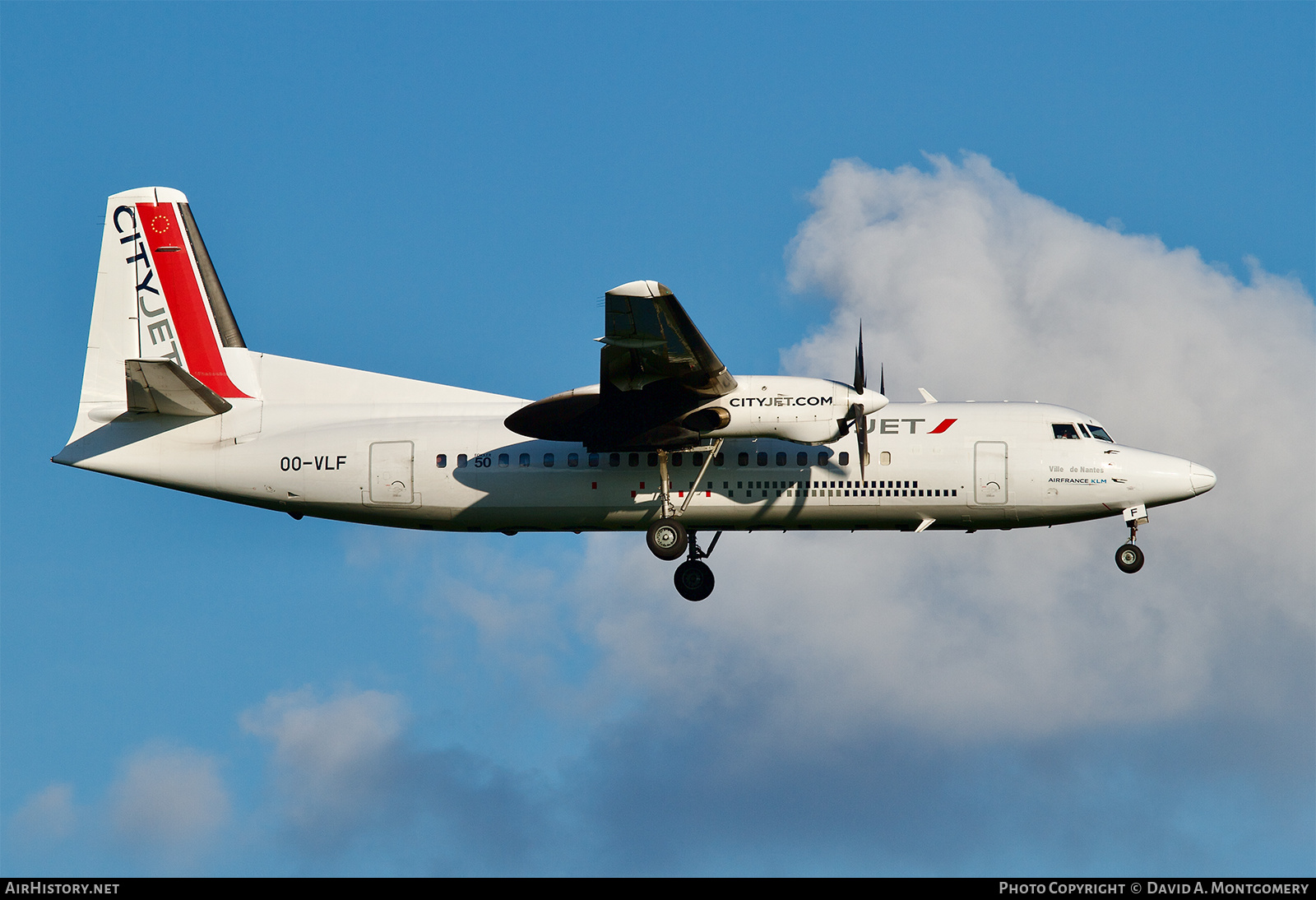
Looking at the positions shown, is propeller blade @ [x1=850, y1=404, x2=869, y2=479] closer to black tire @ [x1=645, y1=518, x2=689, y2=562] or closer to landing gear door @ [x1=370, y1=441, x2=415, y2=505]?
black tire @ [x1=645, y1=518, x2=689, y2=562]

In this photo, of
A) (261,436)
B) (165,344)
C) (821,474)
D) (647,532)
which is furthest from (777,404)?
(165,344)

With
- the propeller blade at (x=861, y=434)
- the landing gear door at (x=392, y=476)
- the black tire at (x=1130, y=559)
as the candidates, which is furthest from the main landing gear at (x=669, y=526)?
the black tire at (x=1130, y=559)

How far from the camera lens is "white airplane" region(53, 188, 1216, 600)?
25078mm

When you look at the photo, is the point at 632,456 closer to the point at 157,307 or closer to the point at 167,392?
the point at 167,392

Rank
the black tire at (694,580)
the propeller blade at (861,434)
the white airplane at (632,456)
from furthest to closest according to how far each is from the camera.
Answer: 1. the black tire at (694,580)
2. the white airplane at (632,456)
3. the propeller blade at (861,434)

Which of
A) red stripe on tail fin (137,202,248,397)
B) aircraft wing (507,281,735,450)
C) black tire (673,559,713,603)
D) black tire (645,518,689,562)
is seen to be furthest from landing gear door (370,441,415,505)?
black tire (673,559,713,603)

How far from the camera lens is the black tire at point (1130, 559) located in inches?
1045

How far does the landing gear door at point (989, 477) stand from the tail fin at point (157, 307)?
45.0 ft

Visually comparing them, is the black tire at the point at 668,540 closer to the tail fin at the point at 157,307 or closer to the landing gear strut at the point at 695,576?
the landing gear strut at the point at 695,576

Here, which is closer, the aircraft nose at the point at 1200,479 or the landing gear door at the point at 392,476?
the aircraft nose at the point at 1200,479

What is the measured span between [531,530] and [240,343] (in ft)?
23.5

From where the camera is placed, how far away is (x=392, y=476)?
2709 centimetres

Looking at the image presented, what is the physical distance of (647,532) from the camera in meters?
27.0
